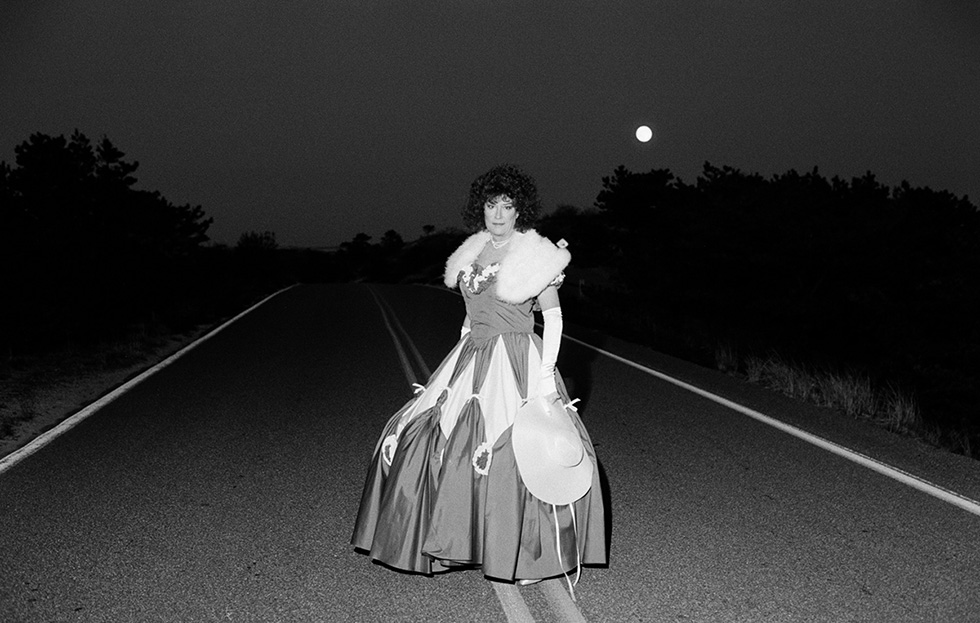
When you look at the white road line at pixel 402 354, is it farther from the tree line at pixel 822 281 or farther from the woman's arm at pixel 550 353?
the tree line at pixel 822 281

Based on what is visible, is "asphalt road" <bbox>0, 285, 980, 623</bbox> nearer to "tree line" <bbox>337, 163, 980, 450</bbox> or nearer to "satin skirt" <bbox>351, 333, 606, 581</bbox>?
"satin skirt" <bbox>351, 333, 606, 581</bbox>

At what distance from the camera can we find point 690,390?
34.4 ft

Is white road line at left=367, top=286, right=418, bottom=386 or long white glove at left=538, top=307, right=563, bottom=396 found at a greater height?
long white glove at left=538, top=307, right=563, bottom=396

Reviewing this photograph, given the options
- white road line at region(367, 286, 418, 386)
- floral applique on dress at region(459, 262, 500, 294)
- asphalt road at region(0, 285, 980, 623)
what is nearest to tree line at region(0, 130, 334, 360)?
white road line at region(367, 286, 418, 386)

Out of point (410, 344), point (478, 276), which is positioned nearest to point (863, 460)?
point (478, 276)

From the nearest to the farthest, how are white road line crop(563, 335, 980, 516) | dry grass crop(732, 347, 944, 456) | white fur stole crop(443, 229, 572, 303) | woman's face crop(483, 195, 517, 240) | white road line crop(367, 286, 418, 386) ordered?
1. white fur stole crop(443, 229, 572, 303)
2. woman's face crop(483, 195, 517, 240)
3. white road line crop(563, 335, 980, 516)
4. dry grass crop(732, 347, 944, 456)
5. white road line crop(367, 286, 418, 386)

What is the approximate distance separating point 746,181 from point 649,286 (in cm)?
676

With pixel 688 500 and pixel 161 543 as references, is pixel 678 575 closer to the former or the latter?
pixel 688 500

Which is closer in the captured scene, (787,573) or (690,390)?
(787,573)

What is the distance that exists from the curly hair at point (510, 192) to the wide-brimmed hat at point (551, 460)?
1.24 m

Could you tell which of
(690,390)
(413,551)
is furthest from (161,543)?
(690,390)

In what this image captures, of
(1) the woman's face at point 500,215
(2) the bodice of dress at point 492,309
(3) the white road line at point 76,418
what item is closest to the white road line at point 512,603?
(2) the bodice of dress at point 492,309

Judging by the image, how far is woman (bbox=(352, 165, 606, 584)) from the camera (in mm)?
4145

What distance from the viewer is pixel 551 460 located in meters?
4.14
